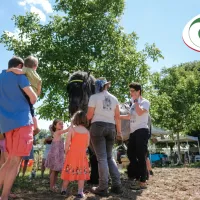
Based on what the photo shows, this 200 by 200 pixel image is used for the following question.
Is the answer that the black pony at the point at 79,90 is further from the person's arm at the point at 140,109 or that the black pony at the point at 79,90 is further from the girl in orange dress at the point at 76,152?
the person's arm at the point at 140,109

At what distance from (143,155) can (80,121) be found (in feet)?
4.81

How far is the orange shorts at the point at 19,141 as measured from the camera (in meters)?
3.30

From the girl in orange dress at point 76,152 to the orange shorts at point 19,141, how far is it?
1164 mm

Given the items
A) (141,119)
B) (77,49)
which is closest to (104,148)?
(141,119)

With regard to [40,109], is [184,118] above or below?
above

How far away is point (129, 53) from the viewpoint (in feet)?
42.0

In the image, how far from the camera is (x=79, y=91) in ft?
16.5

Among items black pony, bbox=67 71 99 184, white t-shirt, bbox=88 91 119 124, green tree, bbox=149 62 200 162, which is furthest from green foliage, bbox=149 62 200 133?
white t-shirt, bbox=88 91 119 124

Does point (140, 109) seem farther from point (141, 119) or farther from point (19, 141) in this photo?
point (19, 141)

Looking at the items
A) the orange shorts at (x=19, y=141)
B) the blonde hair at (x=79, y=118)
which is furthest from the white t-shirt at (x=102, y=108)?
the orange shorts at (x=19, y=141)

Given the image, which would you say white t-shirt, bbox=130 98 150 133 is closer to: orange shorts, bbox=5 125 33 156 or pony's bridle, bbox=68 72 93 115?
pony's bridle, bbox=68 72 93 115

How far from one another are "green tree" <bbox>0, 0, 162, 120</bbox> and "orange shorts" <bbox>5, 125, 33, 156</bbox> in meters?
7.88

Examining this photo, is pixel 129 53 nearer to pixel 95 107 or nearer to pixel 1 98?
pixel 95 107

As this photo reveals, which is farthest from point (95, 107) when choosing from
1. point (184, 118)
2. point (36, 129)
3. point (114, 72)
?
point (184, 118)
